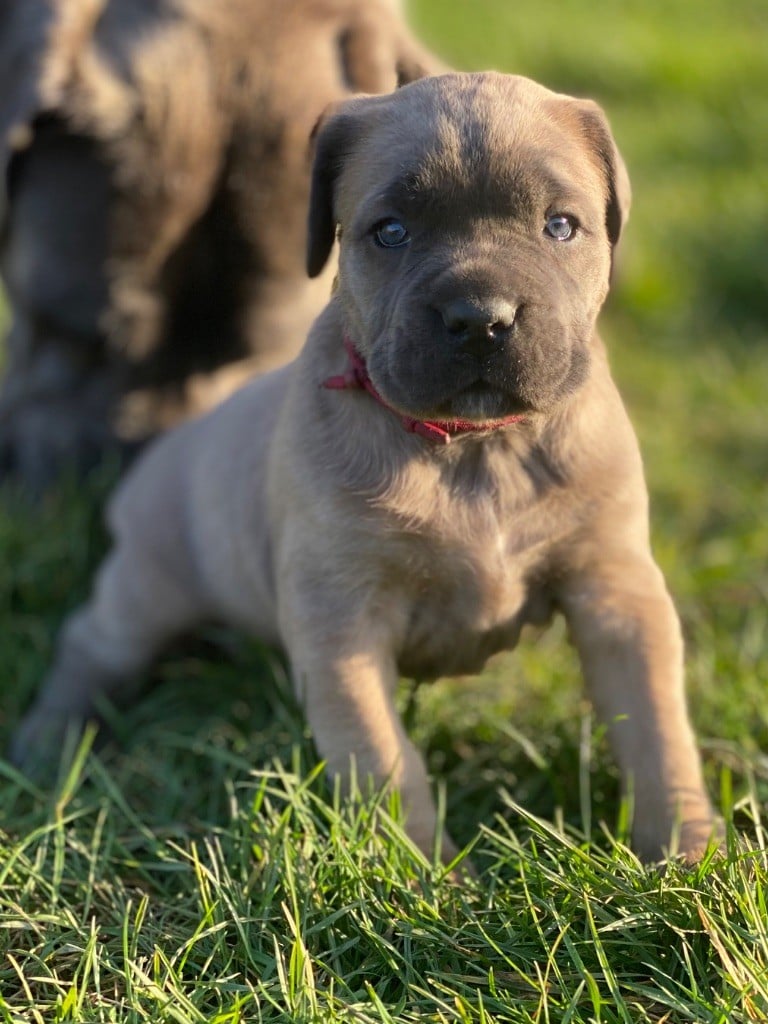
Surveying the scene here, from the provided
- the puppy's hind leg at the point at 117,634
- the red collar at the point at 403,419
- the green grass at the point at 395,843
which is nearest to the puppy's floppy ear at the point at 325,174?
the red collar at the point at 403,419

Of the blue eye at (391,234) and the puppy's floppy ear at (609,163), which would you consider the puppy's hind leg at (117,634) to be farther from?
the puppy's floppy ear at (609,163)

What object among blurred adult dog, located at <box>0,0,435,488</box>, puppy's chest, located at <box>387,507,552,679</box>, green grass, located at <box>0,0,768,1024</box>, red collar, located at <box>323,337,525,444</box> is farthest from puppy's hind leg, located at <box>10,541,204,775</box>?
red collar, located at <box>323,337,525,444</box>

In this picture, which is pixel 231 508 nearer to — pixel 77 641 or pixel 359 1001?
pixel 77 641

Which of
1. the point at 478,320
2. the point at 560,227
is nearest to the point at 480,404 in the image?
the point at 478,320

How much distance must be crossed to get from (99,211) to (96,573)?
1294 mm

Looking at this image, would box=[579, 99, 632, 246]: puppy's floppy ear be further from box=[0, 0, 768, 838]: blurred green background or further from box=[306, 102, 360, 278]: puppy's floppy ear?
box=[0, 0, 768, 838]: blurred green background

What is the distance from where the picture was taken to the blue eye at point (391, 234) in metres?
2.83

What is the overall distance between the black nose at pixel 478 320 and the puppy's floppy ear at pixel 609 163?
1.73 feet

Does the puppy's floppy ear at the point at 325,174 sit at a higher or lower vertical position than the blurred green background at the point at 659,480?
higher

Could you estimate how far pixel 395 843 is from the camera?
9.78ft

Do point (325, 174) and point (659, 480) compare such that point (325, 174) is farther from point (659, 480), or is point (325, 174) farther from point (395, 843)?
point (659, 480)

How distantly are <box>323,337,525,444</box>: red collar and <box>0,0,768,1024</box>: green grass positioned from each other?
0.84m

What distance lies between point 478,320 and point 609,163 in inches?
24.3

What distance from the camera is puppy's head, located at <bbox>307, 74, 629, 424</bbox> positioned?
8.79 feet
